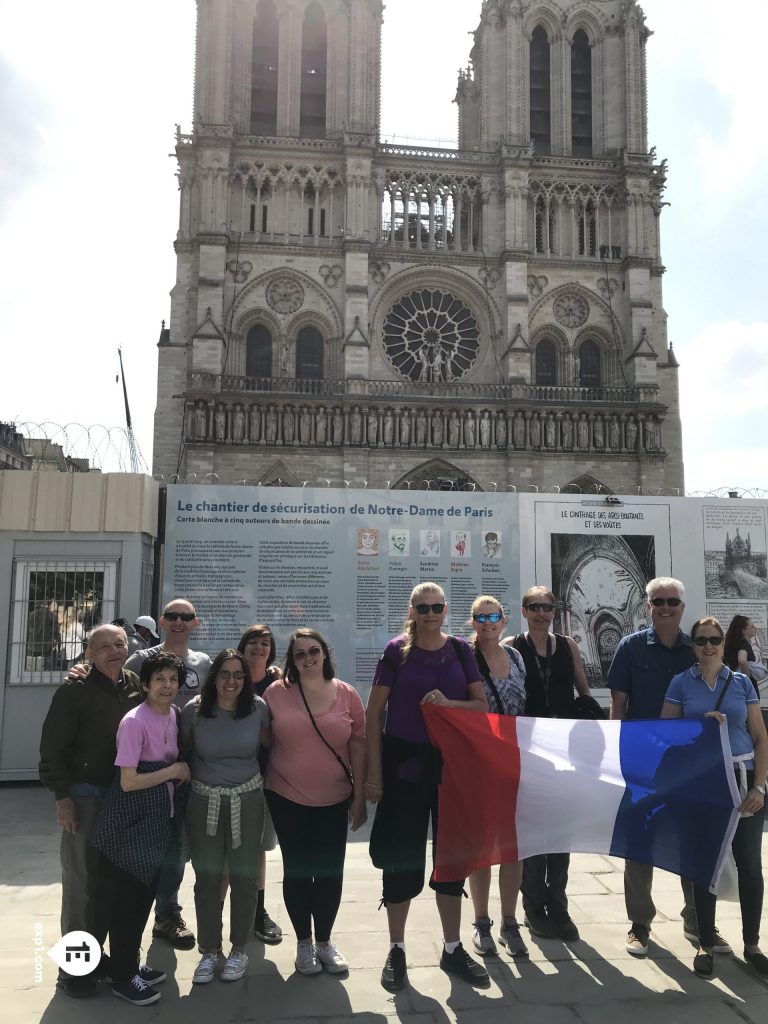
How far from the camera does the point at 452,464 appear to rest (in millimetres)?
27344

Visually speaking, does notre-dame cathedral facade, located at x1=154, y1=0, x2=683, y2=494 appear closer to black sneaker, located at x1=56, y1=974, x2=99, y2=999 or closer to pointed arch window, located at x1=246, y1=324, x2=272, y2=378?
pointed arch window, located at x1=246, y1=324, x2=272, y2=378

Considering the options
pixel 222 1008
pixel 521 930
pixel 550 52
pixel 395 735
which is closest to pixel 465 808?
pixel 395 735

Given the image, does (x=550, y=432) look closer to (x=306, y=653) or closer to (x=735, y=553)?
(x=735, y=553)

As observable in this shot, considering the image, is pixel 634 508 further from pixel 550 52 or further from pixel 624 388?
pixel 550 52

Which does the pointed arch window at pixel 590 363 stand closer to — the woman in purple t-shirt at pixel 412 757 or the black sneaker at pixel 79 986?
the woman in purple t-shirt at pixel 412 757

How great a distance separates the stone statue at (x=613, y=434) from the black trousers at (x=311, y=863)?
2553 cm

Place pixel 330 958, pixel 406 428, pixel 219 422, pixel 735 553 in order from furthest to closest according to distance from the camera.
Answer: pixel 406 428
pixel 219 422
pixel 735 553
pixel 330 958

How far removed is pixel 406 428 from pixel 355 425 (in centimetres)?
177

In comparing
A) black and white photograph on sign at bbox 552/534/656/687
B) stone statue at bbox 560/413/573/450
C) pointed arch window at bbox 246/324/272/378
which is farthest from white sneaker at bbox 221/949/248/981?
pointed arch window at bbox 246/324/272/378

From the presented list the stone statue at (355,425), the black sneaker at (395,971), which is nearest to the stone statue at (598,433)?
the stone statue at (355,425)

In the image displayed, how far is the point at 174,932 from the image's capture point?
4773mm

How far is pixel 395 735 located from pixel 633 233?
2979cm

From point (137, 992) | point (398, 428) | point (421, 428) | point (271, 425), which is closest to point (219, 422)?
point (271, 425)

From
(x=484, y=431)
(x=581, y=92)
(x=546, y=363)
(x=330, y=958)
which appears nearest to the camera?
(x=330, y=958)
